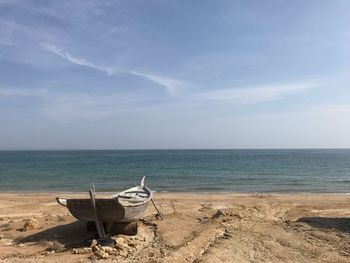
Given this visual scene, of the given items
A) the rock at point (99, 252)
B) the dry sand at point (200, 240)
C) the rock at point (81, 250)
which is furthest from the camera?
the rock at point (81, 250)

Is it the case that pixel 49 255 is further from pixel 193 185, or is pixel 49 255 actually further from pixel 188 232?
pixel 193 185

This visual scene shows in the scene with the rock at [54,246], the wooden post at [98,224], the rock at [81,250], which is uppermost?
the wooden post at [98,224]

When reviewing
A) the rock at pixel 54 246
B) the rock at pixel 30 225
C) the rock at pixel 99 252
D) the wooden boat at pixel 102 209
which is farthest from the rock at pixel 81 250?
the rock at pixel 30 225

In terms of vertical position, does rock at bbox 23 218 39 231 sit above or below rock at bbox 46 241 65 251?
above

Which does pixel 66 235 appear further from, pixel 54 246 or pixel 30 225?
pixel 30 225

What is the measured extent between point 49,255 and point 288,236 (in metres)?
7.49

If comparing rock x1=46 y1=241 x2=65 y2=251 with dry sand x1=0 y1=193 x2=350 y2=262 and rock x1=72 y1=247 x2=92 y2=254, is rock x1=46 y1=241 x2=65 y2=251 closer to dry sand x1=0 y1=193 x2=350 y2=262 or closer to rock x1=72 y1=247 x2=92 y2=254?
dry sand x1=0 y1=193 x2=350 y2=262

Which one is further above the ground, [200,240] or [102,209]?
[102,209]

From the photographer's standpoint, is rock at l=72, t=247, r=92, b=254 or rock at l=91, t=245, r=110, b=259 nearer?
rock at l=91, t=245, r=110, b=259

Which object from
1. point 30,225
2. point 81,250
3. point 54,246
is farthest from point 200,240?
point 30,225

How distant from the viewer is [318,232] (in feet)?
48.1

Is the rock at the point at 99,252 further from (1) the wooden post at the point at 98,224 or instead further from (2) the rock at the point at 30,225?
(2) the rock at the point at 30,225

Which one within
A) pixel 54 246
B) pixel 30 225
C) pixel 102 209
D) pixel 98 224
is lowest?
pixel 54 246

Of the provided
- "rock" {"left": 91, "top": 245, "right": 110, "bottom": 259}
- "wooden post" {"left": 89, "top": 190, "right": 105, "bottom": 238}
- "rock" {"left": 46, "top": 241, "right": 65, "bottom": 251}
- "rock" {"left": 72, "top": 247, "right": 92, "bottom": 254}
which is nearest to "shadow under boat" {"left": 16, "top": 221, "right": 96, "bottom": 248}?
"rock" {"left": 46, "top": 241, "right": 65, "bottom": 251}
